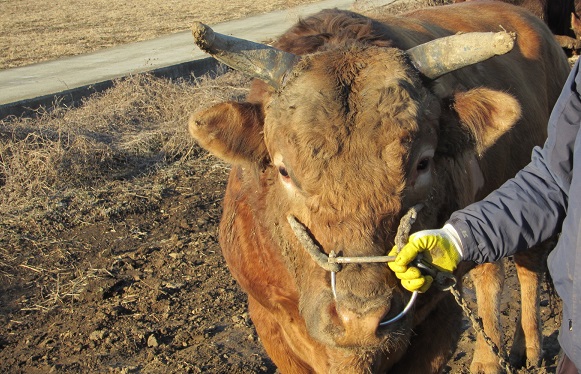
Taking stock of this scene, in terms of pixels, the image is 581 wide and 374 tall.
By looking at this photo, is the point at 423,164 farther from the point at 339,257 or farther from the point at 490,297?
the point at 490,297

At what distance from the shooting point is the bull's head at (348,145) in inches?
110

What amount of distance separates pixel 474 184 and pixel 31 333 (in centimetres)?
321

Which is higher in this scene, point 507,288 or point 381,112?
point 381,112

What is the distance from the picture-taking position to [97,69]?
14211mm

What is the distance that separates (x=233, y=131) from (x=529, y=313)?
9.54 ft

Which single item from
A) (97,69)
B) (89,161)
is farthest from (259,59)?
(97,69)

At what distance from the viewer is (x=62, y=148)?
26.1 ft

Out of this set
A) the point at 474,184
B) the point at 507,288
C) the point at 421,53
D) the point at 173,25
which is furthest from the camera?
the point at 173,25

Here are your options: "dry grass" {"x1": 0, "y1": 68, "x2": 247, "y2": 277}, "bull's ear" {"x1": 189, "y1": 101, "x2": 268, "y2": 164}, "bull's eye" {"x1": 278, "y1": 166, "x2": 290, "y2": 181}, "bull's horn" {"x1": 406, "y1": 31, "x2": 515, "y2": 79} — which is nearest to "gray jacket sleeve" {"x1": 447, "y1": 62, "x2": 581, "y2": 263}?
"bull's horn" {"x1": 406, "y1": 31, "x2": 515, "y2": 79}

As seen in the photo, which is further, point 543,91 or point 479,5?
point 479,5

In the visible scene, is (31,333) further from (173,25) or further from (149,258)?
(173,25)

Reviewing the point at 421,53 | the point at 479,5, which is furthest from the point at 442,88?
the point at 479,5

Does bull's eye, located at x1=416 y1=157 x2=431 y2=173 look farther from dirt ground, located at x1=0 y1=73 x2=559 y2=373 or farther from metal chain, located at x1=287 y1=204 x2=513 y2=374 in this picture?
dirt ground, located at x1=0 y1=73 x2=559 y2=373

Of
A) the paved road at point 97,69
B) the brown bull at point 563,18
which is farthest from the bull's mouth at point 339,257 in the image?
the brown bull at point 563,18
